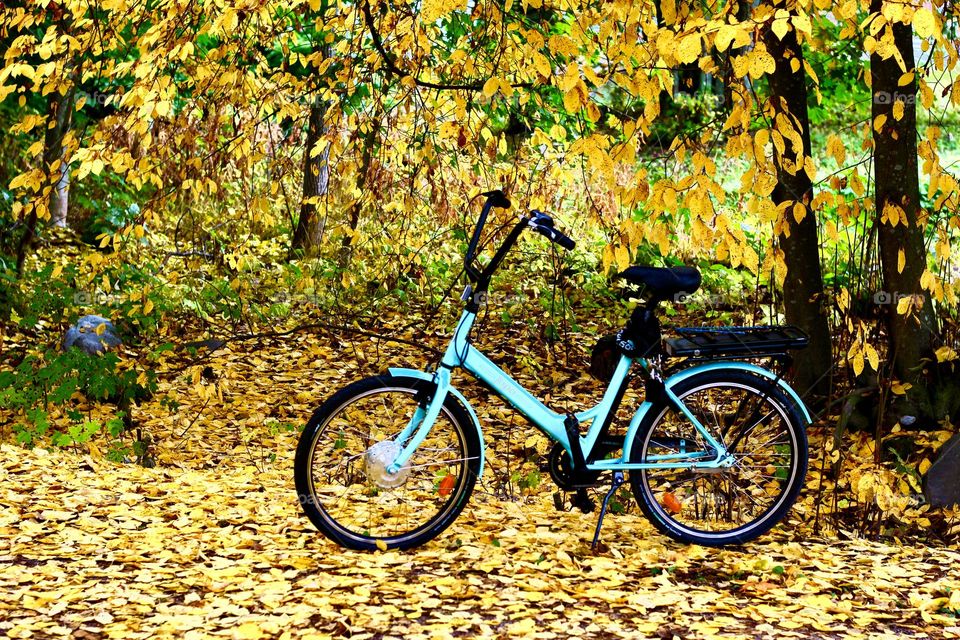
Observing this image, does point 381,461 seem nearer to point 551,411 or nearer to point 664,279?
point 551,411

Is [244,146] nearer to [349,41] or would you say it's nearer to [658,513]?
[349,41]

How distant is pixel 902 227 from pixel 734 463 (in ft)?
5.64

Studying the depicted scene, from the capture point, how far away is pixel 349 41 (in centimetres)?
523

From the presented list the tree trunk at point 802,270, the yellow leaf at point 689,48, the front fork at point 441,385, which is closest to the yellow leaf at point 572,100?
the yellow leaf at point 689,48

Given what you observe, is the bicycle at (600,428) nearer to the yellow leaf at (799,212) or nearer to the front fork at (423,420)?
the front fork at (423,420)

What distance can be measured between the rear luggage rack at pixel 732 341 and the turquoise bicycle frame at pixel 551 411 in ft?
0.27

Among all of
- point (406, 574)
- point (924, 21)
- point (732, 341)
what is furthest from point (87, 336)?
point (924, 21)

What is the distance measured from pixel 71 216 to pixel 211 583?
7.85 m

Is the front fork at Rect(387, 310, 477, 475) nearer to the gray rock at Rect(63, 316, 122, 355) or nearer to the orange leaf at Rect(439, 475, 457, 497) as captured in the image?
the orange leaf at Rect(439, 475, 457, 497)

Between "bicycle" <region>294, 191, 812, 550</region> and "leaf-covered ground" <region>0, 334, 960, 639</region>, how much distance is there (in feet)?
0.58

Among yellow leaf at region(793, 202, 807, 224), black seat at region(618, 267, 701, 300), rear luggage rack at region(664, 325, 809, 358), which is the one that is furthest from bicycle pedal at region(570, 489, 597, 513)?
yellow leaf at region(793, 202, 807, 224)

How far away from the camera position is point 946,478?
14.4ft

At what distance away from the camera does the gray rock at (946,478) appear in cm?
439

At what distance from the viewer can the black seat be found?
3.61 m
